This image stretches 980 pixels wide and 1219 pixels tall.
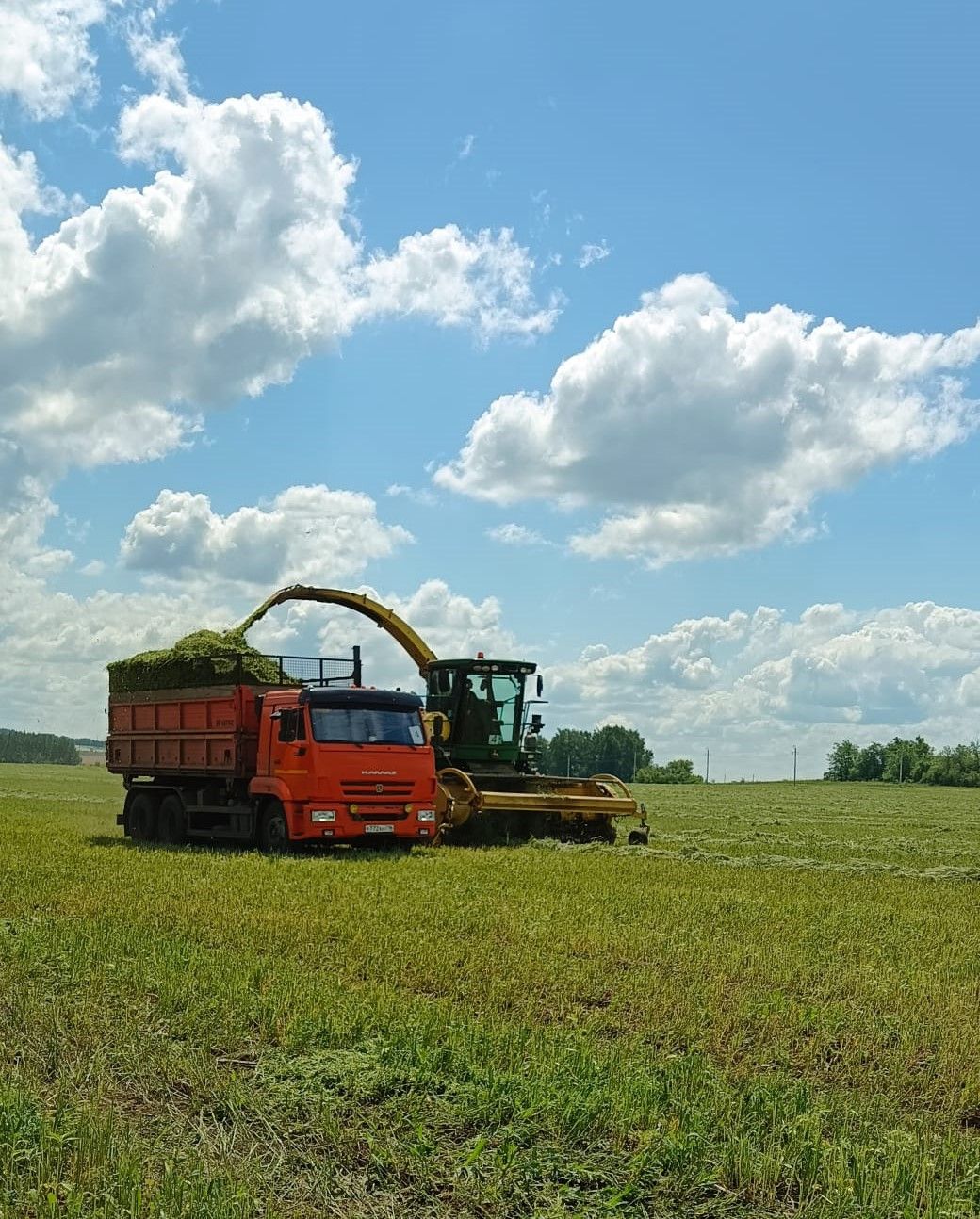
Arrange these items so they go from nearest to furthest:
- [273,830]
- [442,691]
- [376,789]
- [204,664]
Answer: [376,789] → [273,830] → [204,664] → [442,691]

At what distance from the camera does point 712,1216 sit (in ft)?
16.6

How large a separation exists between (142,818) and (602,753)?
10867 centimetres

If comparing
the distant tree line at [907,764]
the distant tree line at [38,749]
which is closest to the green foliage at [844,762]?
the distant tree line at [907,764]

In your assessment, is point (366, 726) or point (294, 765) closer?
point (294, 765)

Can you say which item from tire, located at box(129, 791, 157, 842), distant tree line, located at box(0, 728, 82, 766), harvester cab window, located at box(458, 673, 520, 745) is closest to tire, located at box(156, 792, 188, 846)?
tire, located at box(129, 791, 157, 842)

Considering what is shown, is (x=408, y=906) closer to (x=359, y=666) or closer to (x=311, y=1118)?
(x=311, y=1118)

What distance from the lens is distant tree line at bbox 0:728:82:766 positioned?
6865 inches

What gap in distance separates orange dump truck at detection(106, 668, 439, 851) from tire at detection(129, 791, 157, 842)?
2.39 ft

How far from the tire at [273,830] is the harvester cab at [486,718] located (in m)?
4.79

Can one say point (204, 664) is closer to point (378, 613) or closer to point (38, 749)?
point (378, 613)

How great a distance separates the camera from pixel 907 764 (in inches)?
4729

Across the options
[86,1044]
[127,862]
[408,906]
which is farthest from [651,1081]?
[127,862]

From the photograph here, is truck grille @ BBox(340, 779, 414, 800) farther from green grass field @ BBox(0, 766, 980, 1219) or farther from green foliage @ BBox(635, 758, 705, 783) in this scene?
green foliage @ BBox(635, 758, 705, 783)

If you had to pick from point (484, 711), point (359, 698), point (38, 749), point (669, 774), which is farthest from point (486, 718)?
point (38, 749)
